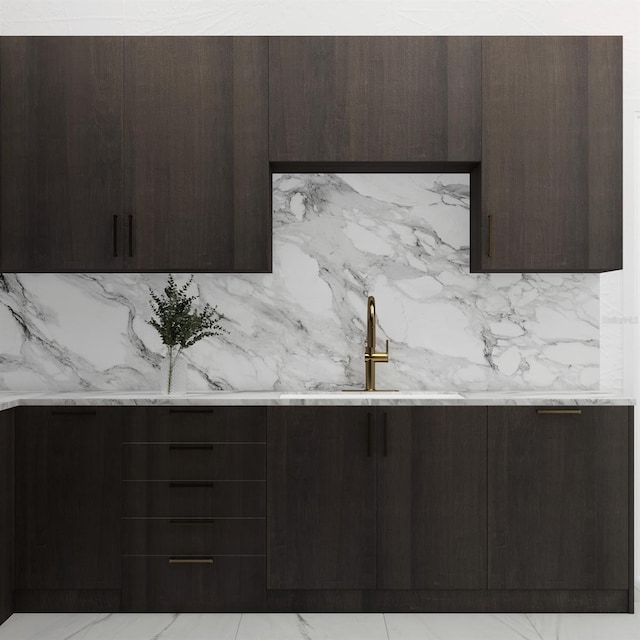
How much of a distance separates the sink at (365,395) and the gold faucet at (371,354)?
55 mm

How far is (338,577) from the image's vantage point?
108 inches

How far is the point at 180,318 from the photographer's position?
2.95 m

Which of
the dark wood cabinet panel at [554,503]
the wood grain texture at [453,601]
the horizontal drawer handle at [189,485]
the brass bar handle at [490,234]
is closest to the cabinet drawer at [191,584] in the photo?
the wood grain texture at [453,601]

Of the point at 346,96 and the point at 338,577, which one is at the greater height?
the point at 346,96

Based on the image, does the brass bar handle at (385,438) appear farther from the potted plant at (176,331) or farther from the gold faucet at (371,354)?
the potted plant at (176,331)

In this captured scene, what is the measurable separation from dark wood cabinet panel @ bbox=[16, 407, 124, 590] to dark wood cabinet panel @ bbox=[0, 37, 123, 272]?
0.68m

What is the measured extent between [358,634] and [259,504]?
0.62 meters

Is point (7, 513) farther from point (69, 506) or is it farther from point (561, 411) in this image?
point (561, 411)

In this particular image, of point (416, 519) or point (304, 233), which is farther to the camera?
point (304, 233)

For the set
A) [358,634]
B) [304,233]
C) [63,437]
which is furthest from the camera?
[304,233]

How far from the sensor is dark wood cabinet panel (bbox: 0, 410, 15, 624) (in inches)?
103

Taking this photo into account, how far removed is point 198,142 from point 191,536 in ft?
5.30

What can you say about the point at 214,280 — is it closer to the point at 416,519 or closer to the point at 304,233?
the point at 304,233
